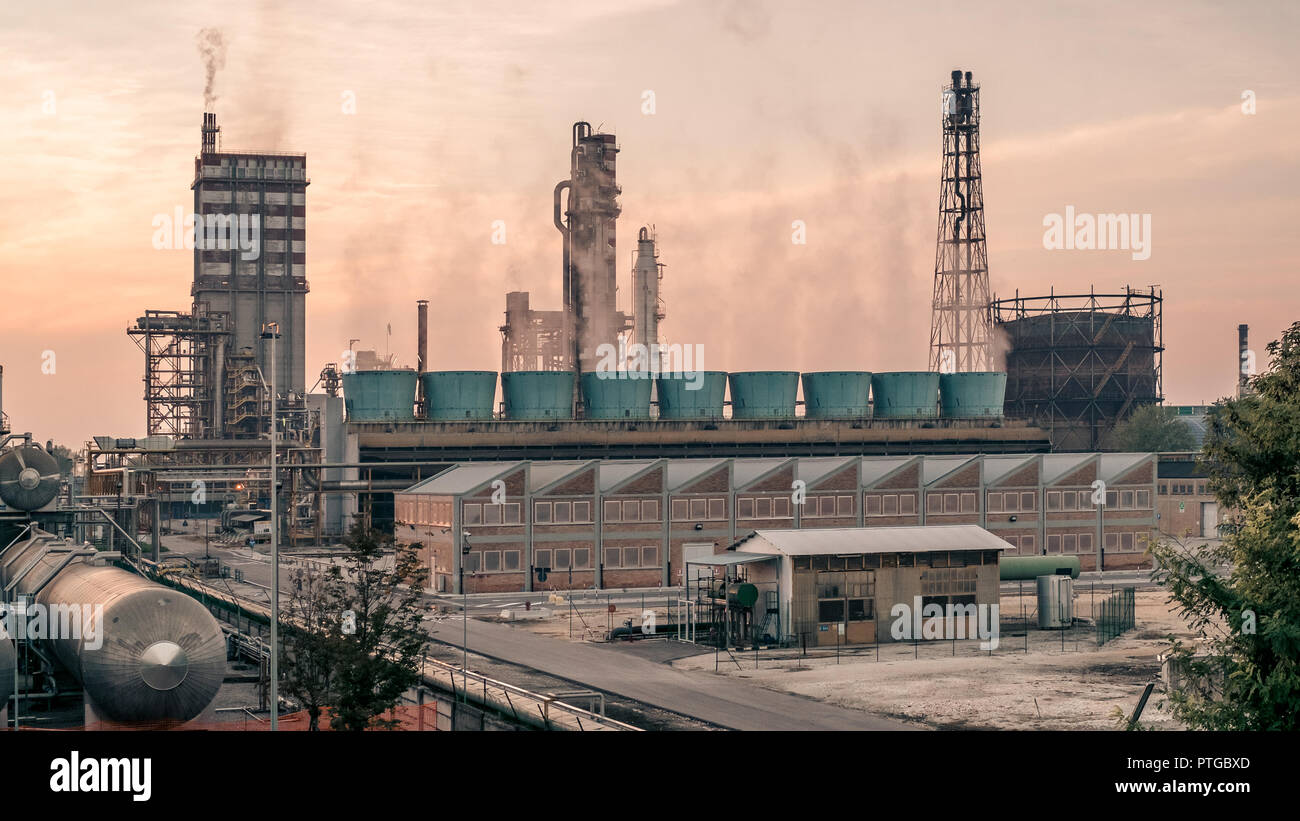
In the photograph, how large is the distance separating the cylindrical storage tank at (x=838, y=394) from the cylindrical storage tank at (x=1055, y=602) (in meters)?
57.4

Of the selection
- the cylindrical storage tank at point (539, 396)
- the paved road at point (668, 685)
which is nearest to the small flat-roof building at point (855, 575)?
the paved road at point (668, 685)

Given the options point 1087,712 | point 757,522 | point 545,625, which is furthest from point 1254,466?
point 757,522

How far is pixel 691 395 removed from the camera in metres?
114

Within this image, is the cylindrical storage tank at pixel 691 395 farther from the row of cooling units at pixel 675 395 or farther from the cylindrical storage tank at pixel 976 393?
the cylindrical storage tank at pixel 976 393

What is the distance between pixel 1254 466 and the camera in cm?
2784

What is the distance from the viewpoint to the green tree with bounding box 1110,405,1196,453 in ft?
441

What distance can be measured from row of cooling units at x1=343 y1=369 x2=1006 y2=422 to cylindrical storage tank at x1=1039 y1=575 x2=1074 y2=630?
2142 inches

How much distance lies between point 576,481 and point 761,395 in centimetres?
4315

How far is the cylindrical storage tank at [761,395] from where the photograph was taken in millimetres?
116938

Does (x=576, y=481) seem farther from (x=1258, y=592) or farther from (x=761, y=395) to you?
(x=1258, y=592)

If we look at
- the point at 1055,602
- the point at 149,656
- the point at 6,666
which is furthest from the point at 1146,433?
the point at 6,666

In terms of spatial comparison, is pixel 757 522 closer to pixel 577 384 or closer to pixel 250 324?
pixel 577 384

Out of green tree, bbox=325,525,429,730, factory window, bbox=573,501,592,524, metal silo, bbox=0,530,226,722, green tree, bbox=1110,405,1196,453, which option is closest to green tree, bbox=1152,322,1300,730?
green tree, bbox=325,525,429,730

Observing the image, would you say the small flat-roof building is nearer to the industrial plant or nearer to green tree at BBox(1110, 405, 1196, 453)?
the industrial plant
